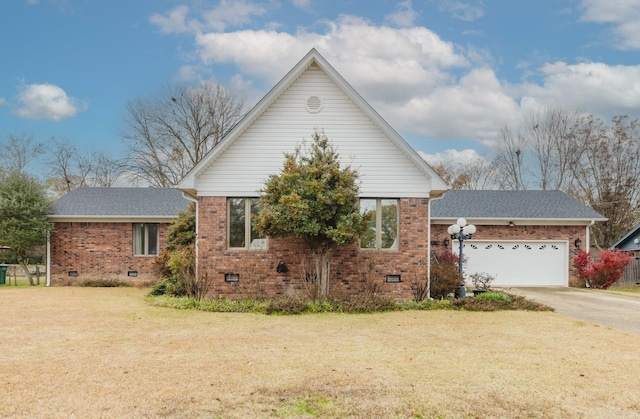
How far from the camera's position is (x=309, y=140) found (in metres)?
14.6

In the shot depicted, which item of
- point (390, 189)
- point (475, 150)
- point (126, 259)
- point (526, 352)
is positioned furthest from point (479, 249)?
point (475, 150)

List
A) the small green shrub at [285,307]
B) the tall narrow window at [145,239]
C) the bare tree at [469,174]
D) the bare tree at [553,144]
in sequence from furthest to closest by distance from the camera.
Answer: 1. the bare tree at [469,174]
2. the bare tree at [553,144]
3. the tall narrow window at [145,239]
4. the small green shrub at [285,307]

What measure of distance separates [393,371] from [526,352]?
9.45 ft

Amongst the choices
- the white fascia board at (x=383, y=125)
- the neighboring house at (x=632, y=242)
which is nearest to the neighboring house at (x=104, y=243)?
the white fascia board at (x=383, y=125)

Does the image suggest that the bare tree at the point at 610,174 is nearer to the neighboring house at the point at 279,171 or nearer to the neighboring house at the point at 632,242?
the neighboring house at the point at 632,242

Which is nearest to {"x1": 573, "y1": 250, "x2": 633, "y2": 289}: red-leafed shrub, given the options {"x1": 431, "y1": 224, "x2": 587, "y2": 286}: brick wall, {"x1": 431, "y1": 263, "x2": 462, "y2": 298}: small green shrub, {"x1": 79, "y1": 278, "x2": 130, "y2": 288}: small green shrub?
{"x1": 431, "y1": 224, "x2": 587, "y2": 286}: brick wall

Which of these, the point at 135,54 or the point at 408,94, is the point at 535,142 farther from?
the point at 135,54

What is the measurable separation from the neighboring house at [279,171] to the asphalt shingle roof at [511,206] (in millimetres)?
7787

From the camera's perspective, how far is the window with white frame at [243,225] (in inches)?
576

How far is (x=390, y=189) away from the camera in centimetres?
1461

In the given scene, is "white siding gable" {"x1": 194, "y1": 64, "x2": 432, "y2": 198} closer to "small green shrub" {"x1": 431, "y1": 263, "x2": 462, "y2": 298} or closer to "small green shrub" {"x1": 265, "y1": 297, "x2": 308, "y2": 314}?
"small green shrub" {"x1": 431, "y1": 263, "x2": 462, "y2": 298}

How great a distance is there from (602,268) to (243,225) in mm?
15747

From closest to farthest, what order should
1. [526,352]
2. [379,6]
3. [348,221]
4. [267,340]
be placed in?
[526,352] → [267,340] → [348,221] → [379,6]

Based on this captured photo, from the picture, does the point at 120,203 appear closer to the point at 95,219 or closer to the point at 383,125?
the point at 95,219
